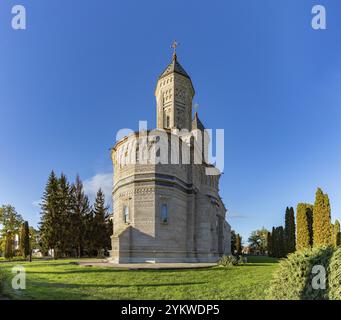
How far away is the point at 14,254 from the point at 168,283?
39528mm

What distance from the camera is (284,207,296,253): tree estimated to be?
120 ft

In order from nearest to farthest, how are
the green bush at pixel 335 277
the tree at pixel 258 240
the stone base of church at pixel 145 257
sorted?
the green bush at pixel 335 277 < the stone base of church at pixel 145 257 < the tree at pixel 258 240

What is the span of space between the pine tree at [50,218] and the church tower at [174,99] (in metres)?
14.4

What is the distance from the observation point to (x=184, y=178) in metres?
24.2

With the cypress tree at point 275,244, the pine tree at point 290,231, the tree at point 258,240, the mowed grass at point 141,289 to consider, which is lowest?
the tree at point 258,240

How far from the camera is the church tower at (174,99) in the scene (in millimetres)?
30547

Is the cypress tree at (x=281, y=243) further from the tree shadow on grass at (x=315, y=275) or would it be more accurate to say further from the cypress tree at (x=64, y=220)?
the tree shadow on grass at (x=315, y=275)

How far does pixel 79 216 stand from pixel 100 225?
3514mm

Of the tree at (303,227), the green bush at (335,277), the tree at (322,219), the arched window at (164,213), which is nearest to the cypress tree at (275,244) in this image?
the tree at (303,227)

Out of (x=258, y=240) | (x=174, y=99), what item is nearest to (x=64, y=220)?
(x=174, y=99)

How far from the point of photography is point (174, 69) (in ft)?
102

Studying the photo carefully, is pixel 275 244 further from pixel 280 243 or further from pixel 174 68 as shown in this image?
pixel 174 68

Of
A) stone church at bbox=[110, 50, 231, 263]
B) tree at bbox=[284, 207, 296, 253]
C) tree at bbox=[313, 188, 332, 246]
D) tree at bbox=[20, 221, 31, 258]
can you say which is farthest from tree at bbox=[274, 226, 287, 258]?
tree at bbox=[20, 221, 31, 258]
